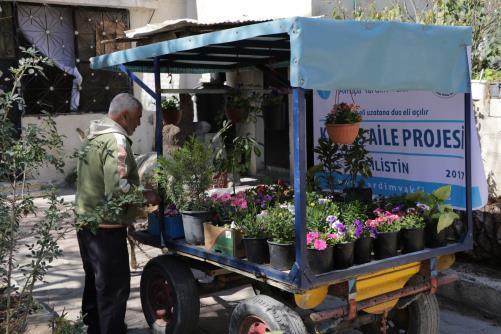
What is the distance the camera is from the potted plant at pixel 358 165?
415 centimetres

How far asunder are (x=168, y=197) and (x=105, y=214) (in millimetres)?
1120

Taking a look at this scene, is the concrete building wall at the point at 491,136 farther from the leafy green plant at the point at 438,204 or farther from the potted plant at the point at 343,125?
the potted plant at the point at 343,125

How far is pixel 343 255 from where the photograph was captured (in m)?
3.09

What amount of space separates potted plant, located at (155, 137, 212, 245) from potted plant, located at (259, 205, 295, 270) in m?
0.59

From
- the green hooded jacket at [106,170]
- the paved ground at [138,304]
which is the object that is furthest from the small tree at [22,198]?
the paved ground at [138,304]

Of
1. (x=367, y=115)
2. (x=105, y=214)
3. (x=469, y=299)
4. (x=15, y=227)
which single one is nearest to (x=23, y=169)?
(x=15, y=227)

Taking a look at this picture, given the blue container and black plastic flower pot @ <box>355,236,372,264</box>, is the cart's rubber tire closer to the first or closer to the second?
black plastic flower pot @ <box>355,236,372,264</box>

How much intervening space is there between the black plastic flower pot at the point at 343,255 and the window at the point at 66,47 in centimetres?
804

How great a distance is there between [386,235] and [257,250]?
0.78m

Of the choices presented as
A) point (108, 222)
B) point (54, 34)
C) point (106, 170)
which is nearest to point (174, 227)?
point (108, 222)

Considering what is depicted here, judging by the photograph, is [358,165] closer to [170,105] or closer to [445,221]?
[445,221]

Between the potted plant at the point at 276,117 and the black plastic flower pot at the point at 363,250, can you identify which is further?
the potted plant at the point at 276,117

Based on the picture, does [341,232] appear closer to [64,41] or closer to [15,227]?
[15,227]

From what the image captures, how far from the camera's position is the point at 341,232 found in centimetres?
319
